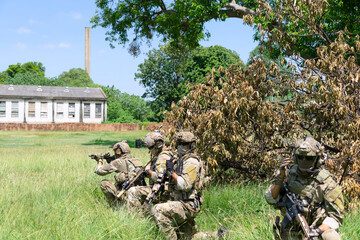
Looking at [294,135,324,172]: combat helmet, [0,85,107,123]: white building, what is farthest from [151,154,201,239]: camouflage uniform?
[0,85,107,123]: white building

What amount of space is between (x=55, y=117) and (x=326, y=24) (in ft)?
182

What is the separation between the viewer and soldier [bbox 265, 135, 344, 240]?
12.5 feet

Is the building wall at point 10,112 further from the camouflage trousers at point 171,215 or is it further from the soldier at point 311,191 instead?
the soldier at point 311,191

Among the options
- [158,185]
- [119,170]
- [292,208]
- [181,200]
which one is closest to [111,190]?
[119,170]

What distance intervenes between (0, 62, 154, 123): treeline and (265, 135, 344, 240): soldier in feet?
210

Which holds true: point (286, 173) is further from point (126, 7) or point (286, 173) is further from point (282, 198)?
point (126, 7)

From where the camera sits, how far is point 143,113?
77.6 metres

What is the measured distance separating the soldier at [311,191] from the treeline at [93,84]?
210 ft

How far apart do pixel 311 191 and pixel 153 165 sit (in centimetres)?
304

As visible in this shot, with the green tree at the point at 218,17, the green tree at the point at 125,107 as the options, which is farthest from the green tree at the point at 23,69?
the green tree at the point at 218,17

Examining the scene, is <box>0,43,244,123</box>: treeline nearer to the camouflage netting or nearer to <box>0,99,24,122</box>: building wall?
the camouflage netting

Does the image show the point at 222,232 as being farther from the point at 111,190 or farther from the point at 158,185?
the point at 111,190

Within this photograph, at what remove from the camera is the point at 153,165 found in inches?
256

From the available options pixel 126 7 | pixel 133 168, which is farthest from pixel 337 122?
pixel 126 7
